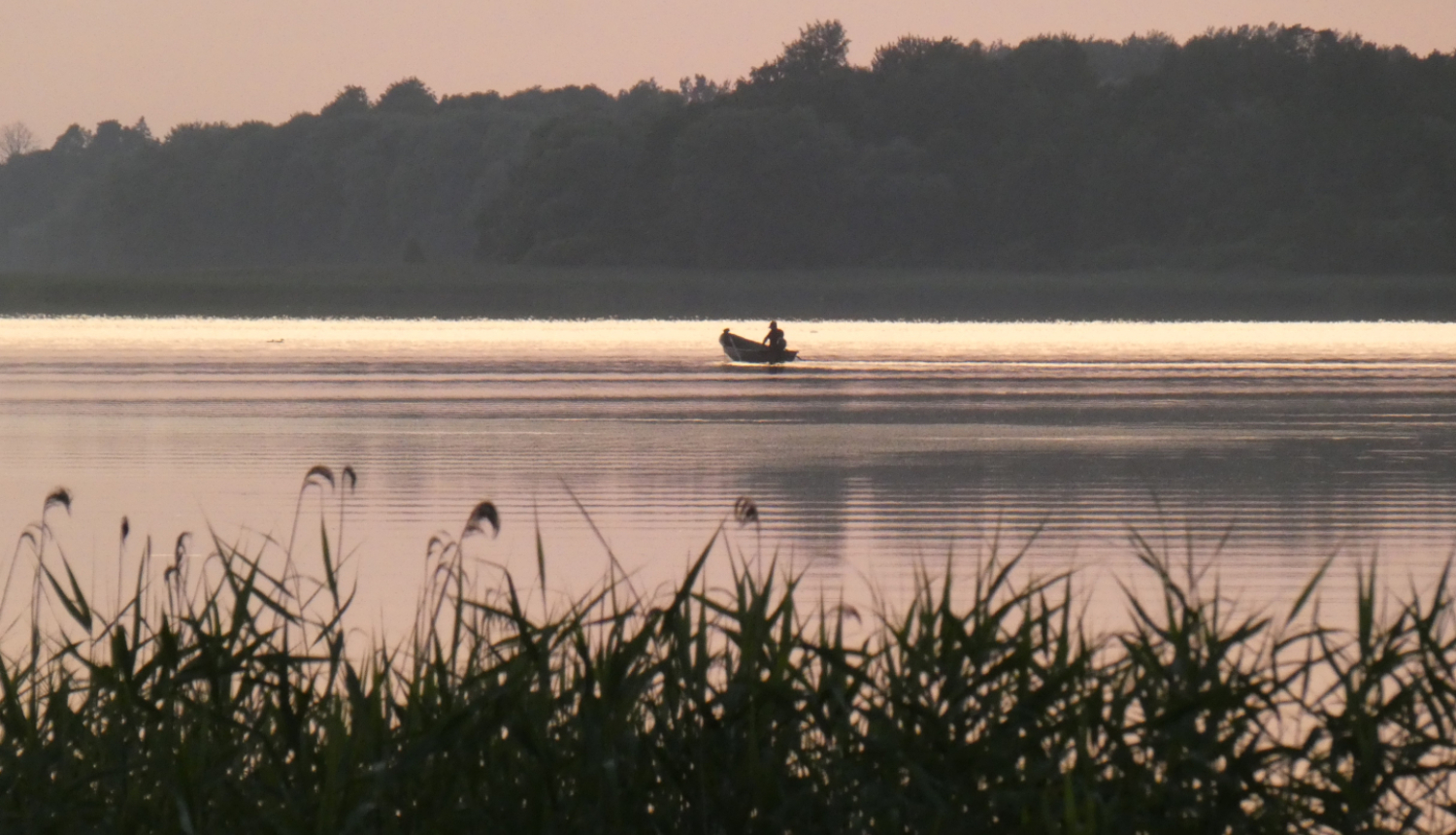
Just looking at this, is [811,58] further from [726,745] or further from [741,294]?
[726,745]

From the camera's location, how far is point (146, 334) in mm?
51062

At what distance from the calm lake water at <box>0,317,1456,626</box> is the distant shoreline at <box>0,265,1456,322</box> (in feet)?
118

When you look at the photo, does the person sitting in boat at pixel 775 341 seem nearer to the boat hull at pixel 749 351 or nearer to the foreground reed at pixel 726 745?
the boat hull at pixel 749 351

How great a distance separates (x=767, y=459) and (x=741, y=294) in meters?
62.0

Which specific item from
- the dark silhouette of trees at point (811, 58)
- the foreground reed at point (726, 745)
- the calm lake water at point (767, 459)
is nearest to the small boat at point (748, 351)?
the calm lake water at point (767, 459)

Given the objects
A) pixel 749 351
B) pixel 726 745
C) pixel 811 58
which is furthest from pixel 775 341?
A: pixel 811 58

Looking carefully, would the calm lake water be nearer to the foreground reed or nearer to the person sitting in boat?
the foreground reed

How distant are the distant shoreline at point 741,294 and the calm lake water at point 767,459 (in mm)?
36113

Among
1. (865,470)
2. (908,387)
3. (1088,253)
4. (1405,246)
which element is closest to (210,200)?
(1088,253)

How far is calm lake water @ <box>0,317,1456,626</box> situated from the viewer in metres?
12.0

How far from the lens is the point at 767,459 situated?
58.6 ft

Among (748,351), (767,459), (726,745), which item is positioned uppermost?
(726,745)

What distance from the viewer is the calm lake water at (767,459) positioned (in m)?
12.0

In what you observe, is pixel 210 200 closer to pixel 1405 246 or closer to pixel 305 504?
pixel 1405 246
